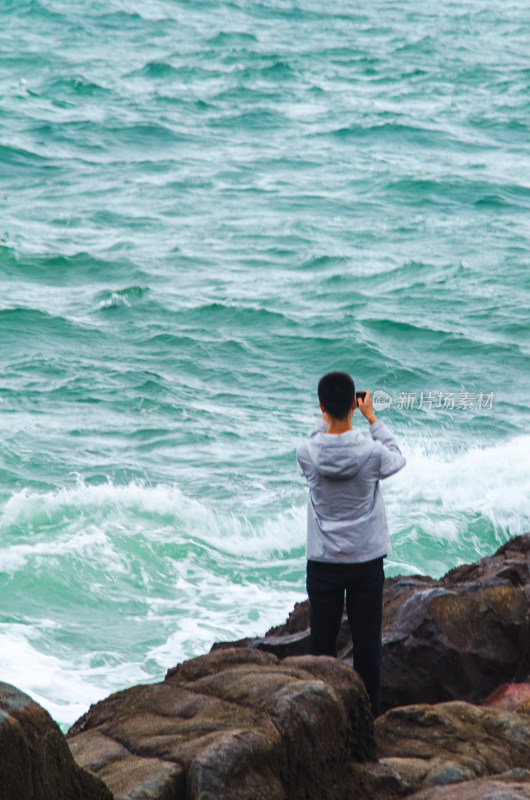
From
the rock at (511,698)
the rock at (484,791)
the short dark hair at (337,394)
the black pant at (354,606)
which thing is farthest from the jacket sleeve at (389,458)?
the rock at (484,791)

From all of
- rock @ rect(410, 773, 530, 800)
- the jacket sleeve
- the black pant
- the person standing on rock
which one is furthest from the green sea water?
rock @ rect(410, 773, 530, 800)

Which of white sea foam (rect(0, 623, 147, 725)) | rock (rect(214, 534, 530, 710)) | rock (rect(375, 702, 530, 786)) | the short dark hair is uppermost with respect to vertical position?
the short dark hair

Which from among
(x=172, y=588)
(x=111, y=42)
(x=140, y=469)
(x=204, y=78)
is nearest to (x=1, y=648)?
(x=172, y=588)

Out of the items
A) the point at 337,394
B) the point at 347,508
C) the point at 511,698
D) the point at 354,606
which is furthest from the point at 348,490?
the point at 511,698

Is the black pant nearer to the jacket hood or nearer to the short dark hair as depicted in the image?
the jacket hood

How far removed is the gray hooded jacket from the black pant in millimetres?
69

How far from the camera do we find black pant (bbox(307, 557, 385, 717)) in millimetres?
4145

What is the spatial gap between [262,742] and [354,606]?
125cm

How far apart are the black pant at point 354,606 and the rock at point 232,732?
0.51 meters

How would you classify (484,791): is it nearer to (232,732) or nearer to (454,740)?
Result: (454,740)

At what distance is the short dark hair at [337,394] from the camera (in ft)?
13.3

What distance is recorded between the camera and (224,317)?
15.4 m

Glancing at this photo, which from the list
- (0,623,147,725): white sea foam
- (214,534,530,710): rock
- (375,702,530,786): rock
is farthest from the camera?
(0,623,147,725): white sea foam

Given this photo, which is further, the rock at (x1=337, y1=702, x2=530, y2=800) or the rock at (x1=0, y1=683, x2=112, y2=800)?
the rock at (x1=337, y1=702, x2=530, y2=800)
